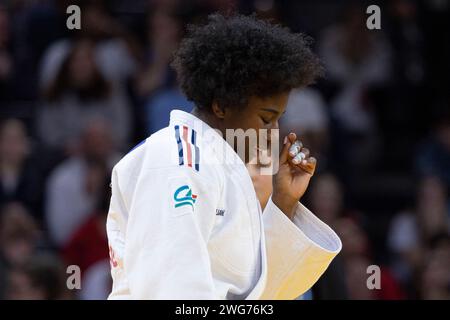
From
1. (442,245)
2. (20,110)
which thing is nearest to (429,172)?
(442,245)

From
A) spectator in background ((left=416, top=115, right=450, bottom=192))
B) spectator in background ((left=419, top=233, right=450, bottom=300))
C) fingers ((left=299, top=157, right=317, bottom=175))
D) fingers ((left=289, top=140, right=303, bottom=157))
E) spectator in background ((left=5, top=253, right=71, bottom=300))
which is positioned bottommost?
spectator in background ((left=419, top=233, right=450, bottom=300))

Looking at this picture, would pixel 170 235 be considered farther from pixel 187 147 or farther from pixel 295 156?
pixel 295 156

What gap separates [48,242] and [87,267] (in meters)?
0.67

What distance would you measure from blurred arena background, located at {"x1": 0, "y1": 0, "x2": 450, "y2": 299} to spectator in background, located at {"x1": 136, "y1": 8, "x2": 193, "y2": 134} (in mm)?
13

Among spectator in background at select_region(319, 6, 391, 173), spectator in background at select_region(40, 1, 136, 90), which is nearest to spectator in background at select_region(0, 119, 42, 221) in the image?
spectator in background at select_region(40, 1, 136, 90)

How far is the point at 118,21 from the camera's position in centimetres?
1023

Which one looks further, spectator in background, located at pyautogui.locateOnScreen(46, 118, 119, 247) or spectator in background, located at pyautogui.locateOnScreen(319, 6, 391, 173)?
spectator in background, located at pyautogui.locateOnScreen(319, 6, 391, 173)

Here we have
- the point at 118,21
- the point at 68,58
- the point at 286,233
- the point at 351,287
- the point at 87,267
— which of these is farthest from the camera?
the point at 118,21

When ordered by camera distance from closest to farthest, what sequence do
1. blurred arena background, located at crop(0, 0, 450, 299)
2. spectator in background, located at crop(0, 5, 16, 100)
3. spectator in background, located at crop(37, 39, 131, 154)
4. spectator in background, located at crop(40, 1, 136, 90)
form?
blurred arena background, located at crop(0, 0, 450, 299) < spectator in background, located at crop(37, 39, 131, 154) < spectator in background, located at crop(40, 1, 136, 90) < spectator in background, located at crop(0, 5, 16, 100)

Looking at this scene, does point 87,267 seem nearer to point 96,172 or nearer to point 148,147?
A: point 96,172

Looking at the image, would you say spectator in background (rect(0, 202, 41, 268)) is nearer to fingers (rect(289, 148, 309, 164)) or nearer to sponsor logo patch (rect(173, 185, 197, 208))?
fingers (rect(289, 148, 309, 164))

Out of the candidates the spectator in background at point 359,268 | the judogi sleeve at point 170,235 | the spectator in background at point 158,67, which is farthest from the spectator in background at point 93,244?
the judogi sleeve at point 170,235

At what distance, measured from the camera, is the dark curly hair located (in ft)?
12.4

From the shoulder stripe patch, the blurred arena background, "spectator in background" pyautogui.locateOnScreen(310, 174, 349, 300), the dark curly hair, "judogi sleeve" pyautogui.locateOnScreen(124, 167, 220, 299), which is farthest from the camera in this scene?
"spectator in background" pyautogui.locateOnScreen(310, 174, 349, 300)
